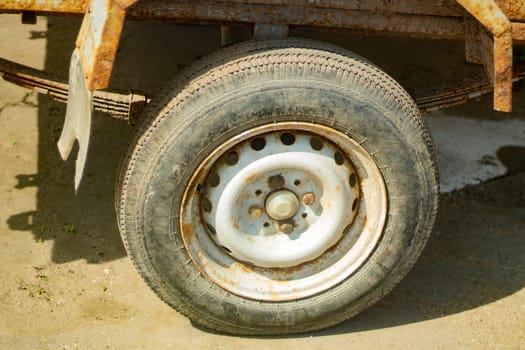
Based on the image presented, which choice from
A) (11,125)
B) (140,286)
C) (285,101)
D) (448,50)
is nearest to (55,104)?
(11,125)

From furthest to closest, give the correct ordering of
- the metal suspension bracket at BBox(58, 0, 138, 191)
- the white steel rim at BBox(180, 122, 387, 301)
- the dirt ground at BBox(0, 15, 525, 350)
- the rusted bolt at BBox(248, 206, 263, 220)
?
the dirt ground at BBox(0, 15, 525, 350)
the rusted bolt at BBox(248, 206, 263, 220)
the white steel rim at BBox(180, 122, 387, 301)
the metal suspension bracket at BBox(58, 0, 138, 191)

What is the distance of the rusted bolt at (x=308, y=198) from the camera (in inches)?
124

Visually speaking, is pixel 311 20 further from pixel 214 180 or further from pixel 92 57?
pixel 92 57

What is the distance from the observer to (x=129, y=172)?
9.64 ft

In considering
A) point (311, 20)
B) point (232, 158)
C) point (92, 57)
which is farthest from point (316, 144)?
point (92, 57)

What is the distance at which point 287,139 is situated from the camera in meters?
3.08

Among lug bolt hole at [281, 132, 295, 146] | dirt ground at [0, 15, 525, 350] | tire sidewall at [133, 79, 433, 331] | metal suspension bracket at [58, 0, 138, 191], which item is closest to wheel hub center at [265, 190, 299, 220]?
lug bolt hole at [281, 132, 295, 146]

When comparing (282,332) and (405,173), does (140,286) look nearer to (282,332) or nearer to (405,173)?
(282,332)

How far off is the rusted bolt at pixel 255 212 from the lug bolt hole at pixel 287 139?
292 millimetres

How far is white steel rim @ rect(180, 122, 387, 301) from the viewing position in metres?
3.03

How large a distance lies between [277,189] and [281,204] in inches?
2.5

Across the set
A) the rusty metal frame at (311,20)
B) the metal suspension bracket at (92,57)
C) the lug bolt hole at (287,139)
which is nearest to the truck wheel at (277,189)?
the lug bolt hole at (287,139)

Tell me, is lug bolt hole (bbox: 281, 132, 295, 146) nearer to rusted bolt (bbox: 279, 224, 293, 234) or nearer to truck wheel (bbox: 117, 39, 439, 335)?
truck wheel (bbox: 117, 39, 439, 335)

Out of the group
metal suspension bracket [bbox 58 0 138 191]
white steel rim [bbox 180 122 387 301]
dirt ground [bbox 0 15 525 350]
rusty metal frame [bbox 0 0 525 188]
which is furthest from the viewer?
dirt ground [bbox 0 15 525 350]
